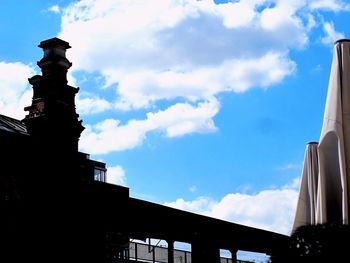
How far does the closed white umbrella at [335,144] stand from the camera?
10945 mm

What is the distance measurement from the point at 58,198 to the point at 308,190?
523 inches

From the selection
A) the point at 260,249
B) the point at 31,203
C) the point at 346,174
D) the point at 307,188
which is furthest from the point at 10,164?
the point at 260,249

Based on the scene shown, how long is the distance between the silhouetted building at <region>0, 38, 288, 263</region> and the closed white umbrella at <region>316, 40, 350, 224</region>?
958cm

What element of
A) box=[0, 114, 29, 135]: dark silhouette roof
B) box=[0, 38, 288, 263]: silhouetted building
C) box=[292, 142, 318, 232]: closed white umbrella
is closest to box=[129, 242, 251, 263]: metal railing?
box=[0, 38, 288, 263]: silhouetted building

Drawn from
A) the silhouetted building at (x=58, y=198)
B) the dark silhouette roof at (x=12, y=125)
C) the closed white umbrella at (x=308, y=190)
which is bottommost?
the closed white umbrella at (x=308, y=190)

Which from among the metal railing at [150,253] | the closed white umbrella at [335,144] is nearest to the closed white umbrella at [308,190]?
A: the closed white umbrella at [335,144]

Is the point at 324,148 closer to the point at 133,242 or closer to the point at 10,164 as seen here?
the point at 10,164

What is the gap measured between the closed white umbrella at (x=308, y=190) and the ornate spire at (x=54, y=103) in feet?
45.6

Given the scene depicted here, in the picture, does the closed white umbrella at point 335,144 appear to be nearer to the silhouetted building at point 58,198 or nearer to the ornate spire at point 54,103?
the silhouetted building at point 58,198

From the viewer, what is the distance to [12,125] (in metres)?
26.1

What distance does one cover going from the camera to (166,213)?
27578 millimetres

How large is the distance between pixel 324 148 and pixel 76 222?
47.5 ft

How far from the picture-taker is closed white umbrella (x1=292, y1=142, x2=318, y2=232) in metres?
11.9

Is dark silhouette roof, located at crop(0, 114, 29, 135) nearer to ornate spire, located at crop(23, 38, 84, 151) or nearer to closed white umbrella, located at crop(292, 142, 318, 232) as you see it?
ornate spire, located at crop(23, 38, 84, 151)
